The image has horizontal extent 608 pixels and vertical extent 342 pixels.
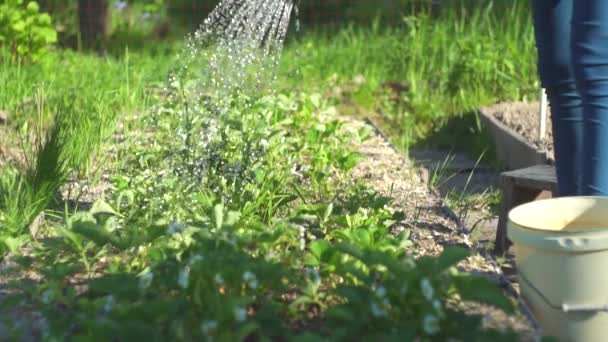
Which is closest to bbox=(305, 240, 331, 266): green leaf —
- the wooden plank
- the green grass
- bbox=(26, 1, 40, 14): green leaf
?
the wooden plank

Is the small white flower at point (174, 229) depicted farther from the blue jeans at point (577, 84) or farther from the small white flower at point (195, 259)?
the blue jeans at point (577, 84)

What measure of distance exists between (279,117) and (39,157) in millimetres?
1325

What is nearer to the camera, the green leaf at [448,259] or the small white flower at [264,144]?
the green leaf at [448,259]

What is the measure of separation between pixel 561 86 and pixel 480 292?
1160 mm

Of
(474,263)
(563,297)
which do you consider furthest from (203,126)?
(563,297)

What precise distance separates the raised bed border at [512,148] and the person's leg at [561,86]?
1562mm

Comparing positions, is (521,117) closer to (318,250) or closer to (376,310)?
(318,250)

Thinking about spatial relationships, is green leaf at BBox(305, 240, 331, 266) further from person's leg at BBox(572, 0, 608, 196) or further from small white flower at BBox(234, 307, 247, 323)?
person's leg at BBox(572, 0, 608, 196)

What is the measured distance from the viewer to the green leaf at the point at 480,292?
2.61 m

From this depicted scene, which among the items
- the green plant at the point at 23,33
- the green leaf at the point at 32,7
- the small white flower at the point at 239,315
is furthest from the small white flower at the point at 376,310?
the green leaf at the point at 32,7

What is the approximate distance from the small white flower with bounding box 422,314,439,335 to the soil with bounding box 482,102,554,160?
3239 mm

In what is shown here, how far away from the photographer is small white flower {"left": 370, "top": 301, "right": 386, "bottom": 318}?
2570 mm

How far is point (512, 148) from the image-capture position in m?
5.77

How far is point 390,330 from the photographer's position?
2.59 metres
